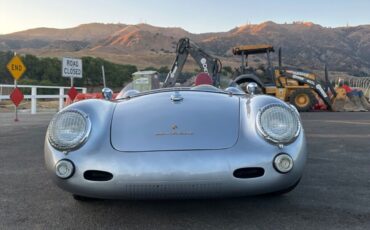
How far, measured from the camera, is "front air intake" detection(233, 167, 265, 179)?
9.96 feet

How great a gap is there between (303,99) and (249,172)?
16.8 meters

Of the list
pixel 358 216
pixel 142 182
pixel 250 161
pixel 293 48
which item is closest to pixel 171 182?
pixel 142 182

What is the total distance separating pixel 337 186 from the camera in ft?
14.1

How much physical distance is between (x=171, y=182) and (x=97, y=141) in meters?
0.71

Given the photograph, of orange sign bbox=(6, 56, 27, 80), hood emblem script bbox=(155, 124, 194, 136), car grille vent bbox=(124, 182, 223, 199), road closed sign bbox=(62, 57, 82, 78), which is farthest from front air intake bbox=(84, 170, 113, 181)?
Result: road closed sign bbox=(62, 57, 82, 78)

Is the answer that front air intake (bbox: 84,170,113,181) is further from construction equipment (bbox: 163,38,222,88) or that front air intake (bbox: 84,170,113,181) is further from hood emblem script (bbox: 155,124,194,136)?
construction equipment (bbox: 163,38,222,88)

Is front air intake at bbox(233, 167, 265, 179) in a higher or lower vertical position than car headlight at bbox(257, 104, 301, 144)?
lower

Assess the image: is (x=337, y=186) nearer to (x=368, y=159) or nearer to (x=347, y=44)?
(x=368, y=159)

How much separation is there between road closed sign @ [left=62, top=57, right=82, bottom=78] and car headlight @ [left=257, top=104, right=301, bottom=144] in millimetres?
12669

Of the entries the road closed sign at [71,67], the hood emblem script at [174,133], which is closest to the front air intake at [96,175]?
the hood emblem script at [174,133]

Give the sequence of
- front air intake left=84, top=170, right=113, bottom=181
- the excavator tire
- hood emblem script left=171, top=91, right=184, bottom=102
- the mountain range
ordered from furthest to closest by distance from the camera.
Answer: the mountain range → the excavator tire → hood emblem script left=171, top=91, right=184, bottom=102 → front air intake left=84, top=170, right=113, bottom=181

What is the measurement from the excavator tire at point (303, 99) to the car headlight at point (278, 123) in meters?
16.2

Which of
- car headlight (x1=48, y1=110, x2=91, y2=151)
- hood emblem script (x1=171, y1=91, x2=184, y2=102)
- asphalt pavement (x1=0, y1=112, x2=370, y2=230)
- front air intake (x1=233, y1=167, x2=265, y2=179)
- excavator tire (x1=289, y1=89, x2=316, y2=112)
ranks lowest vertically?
excavator tire (x1=289, y1=89, x2=316, y2=112)

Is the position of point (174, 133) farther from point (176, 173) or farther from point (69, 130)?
point (69, 130)
